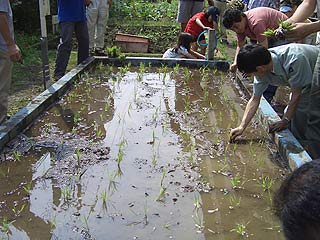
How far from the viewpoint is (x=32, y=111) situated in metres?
4.33

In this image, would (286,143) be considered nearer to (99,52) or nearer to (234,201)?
(234,201)

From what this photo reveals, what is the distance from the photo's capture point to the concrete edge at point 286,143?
3.34 m

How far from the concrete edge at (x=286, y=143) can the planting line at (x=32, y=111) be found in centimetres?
217

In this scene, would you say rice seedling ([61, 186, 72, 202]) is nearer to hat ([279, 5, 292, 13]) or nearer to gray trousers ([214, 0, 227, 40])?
hat ([279, 5, 292, 13])

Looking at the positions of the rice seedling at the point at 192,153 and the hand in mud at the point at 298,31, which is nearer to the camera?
the hand in mud at the point at 298,31

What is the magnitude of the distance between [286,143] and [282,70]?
23.6 inches

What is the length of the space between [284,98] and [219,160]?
8.09ft

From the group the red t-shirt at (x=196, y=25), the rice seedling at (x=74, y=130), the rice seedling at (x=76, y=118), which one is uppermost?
the red t-shirt at (x=196, y=25)

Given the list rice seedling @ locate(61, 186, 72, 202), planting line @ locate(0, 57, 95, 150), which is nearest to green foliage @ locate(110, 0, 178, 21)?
planting line @ locate(0, 57, 95, 150)

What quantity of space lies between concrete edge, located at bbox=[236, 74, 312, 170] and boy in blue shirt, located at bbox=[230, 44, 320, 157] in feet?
0.41

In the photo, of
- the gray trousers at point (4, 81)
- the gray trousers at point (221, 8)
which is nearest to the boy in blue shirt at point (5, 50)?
the gray trousers at point (4, 81)

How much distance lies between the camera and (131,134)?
4.18 m

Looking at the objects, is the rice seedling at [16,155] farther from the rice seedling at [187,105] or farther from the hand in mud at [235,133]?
the rice seedling at [187,105]

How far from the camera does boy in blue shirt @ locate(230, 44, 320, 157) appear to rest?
11.7 feet
